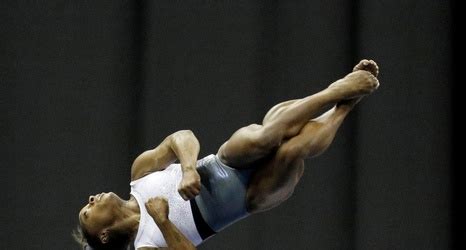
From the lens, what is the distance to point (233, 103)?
388 cm

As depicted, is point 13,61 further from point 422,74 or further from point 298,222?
point 422,74

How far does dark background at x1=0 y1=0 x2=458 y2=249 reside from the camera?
12.5 feet

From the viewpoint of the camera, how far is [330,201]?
3891 millimetres

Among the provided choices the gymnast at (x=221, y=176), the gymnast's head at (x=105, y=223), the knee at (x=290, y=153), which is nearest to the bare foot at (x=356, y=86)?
the gymnast at (x=221, y=176)

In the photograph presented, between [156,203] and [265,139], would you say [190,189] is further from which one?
[265,139]

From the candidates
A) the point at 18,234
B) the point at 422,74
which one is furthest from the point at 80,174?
the point at 422,74

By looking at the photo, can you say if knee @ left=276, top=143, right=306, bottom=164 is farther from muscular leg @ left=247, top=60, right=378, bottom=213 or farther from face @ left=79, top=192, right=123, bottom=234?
face @ left=79, top=192, right=123, bottom=234

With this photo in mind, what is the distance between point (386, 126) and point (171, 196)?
154 centimetres

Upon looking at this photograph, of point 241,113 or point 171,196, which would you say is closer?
point 171,196

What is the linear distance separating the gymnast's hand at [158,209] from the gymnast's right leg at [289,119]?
0.25 meters

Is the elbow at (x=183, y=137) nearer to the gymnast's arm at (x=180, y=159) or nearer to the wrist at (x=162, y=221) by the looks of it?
the gymnast's arm at (x=180, y=159)

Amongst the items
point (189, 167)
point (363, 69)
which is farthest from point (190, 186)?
point (363, 69)

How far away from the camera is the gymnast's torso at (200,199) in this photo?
8.46 feet

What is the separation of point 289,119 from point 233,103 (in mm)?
1445
